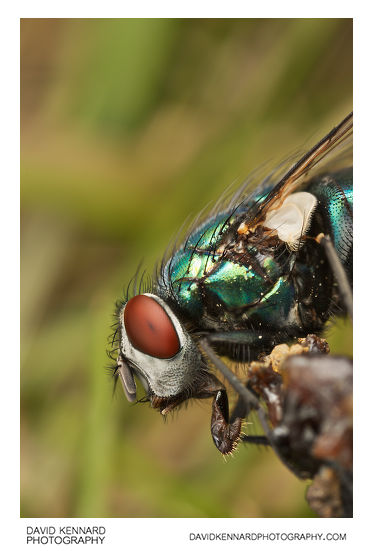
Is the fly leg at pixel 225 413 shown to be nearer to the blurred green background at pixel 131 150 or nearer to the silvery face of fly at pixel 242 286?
the silvery face of fly at pixel 242 286

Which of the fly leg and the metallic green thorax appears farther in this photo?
the metallic green thorax

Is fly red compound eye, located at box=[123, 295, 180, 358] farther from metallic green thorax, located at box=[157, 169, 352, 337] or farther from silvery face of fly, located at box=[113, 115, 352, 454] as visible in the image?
metallic green thorax, located at box=[157, 169, 352, 337]

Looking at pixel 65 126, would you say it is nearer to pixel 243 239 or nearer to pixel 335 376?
pixel 243 239

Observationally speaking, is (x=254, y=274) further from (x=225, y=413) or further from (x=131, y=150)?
(x=131, y=150)

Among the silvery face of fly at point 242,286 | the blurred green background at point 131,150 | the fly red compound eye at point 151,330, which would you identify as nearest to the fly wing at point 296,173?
the silvery face of fly at point 242,286

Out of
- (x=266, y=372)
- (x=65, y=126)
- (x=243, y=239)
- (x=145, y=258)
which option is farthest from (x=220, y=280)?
(x=65, y=126)

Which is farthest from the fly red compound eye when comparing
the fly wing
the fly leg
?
the fly wing
